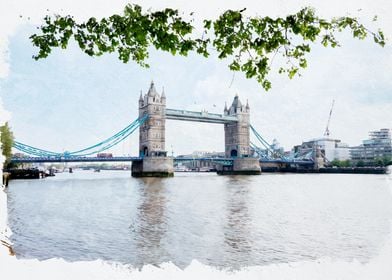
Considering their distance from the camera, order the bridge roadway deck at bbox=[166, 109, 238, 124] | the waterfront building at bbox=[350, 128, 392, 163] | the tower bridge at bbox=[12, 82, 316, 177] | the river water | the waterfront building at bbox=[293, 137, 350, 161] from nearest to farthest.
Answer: the river water
the tower bridge at bbox=[12, 82, 316, 177]
the bridge roadway deck at bbox=[166, 109, 238, 124]
the waterfront building at bbox=[350, 128, 392, 163]
the waterfront building at bbox=[293, 137, 350, 161]

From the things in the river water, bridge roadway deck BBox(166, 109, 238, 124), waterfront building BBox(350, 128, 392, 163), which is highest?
bridge roadway deck BBox(166, 109, 238, 124)

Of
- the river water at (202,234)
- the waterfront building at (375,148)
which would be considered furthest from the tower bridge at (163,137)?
the river water at (202,234)

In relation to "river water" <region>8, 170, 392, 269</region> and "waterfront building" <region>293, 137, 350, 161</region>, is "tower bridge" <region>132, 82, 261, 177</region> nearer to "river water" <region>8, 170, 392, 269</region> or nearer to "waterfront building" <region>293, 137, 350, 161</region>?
"waterfront building" <region>293, 137, 350, 161</region>

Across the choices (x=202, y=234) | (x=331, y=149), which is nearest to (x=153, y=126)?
(x=202, y=234)

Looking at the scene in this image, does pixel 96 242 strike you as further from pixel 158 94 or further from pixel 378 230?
pixel 158 94

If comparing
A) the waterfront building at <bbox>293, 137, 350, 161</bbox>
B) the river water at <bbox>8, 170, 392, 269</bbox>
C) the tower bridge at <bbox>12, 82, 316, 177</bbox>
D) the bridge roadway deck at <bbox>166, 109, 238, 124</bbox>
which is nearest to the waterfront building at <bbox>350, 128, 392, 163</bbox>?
the waterfront building at <bbox>293, 137, 350, 161</bbox>

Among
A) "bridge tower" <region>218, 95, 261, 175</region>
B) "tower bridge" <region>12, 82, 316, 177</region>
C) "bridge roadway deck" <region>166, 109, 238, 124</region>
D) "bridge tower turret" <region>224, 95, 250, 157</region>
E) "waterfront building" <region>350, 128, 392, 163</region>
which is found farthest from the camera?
"waterfront building" <region>350, 128, 392, 163</region>

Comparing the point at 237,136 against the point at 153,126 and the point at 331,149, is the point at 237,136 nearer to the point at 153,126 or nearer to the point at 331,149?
the point at 153,126
